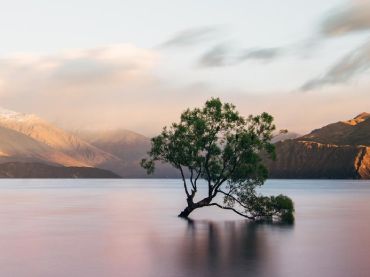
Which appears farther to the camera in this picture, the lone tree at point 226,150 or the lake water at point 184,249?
the lone tree at point 226,150

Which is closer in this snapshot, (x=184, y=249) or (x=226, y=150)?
(x=184, y=249)

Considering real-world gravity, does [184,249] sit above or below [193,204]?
below

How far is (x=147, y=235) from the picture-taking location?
6625cm

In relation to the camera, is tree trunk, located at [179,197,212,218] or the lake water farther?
tree trunk, located at [179,197,212,218]

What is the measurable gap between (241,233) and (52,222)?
32297mm

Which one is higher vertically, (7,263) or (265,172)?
(265,172)

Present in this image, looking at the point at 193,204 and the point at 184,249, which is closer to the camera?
the point at 184,249

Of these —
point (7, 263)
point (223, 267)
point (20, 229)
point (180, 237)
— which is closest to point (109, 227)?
point (20, 229)

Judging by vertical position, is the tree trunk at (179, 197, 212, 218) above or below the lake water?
above

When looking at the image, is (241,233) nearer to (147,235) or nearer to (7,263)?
(147,235)

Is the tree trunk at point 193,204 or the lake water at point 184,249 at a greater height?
the tree trunk at point 193,204

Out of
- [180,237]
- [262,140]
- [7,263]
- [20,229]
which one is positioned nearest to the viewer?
[7,263]

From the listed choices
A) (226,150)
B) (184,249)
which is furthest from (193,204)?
(184,249)

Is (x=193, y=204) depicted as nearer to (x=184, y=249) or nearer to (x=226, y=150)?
(x=226, y=150)
